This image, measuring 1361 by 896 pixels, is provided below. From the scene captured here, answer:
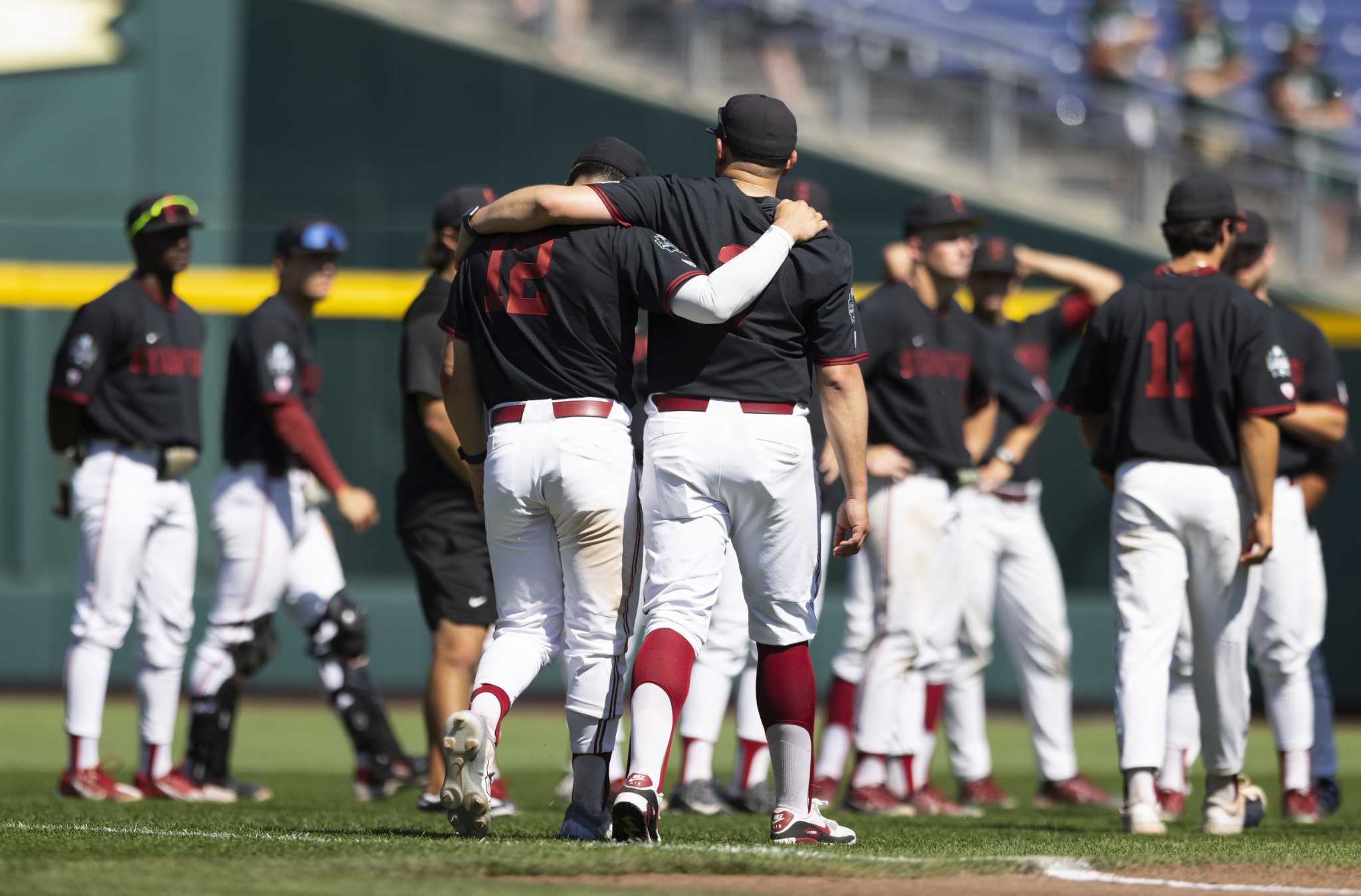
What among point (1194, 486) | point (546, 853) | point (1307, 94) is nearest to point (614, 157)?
point (546, 853)

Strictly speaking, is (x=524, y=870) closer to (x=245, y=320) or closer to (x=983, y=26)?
(x=245, y=320)

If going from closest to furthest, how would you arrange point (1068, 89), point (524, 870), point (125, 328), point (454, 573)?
point (524, 870) < point (454, 573) < point (125, 328) < point (1068, 89)

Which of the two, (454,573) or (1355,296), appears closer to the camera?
(454,573)

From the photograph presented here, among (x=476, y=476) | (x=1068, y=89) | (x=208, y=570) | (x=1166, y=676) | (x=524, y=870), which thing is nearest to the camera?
(x=524, y=870)

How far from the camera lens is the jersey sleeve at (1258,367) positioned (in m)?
5.68

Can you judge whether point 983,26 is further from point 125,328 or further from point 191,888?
point 191,888

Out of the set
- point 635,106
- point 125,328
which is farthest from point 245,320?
point 635,106

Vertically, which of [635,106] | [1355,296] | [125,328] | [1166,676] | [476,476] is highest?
[635,106]

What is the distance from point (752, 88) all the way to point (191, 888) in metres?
11.5

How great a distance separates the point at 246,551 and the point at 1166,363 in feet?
11.1

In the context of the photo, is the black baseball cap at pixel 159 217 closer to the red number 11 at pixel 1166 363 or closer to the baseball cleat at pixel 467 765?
the baseball cleat at pixel 467 765

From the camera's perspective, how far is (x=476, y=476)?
16.9 feet

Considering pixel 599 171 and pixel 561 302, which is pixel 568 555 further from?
pixel 599 171

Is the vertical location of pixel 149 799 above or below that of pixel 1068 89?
below
